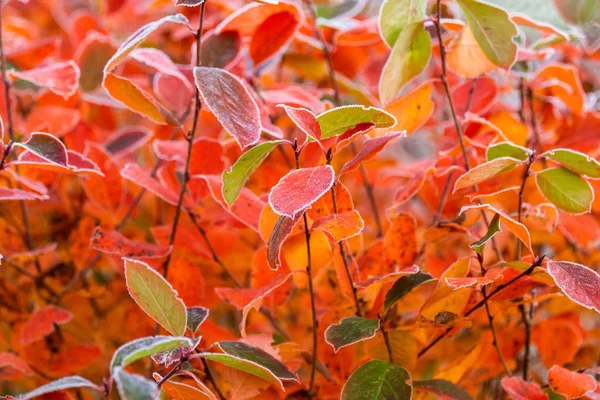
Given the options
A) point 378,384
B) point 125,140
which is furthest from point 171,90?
point 378,384

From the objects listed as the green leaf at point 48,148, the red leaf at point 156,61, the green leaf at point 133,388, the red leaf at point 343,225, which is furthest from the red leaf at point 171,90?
the green leaf at point 133,388

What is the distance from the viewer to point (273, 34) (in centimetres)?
68

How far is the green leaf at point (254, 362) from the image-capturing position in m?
0.45

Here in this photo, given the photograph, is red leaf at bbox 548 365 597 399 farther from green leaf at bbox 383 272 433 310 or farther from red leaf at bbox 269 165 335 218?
red leaf at bbox 269 165 335 218

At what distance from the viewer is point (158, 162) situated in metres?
0.81

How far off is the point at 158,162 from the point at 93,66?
5.8 inches

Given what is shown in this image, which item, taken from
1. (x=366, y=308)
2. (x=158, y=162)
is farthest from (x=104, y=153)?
(x=366, y=308)

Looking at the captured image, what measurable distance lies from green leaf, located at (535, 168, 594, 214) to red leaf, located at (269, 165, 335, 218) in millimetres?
237

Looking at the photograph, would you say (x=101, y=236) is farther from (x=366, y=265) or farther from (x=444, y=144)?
(x=444, y=144)

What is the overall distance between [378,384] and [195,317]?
0.52 feet

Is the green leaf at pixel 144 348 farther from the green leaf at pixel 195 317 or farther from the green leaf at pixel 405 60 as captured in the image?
the green leaf at pixel 405 60

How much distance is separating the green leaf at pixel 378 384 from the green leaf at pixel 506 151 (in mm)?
210

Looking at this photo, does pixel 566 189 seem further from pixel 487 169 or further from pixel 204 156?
pixel 204 156

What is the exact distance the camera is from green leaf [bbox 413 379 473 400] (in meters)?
0.54
